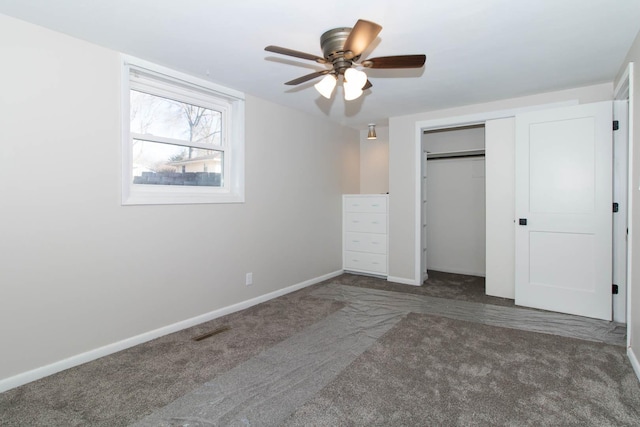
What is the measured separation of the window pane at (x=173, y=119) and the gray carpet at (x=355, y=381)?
1.81 metres

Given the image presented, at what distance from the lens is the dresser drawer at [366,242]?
495cm

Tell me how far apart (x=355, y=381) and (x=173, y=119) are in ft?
8.84

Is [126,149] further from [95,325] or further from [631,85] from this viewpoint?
[631,85]

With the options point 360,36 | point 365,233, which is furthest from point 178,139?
point 365,233

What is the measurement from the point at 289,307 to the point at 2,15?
317 cm

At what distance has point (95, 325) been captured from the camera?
2477mm

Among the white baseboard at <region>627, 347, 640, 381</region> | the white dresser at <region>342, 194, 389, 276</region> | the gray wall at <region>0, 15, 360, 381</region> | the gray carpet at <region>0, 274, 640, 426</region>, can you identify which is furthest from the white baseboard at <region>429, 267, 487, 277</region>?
the gray wall at <region>0, 15, 360, 381</region>

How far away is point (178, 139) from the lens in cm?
313

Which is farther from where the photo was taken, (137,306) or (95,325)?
(137,306)

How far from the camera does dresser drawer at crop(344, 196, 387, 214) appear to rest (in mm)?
4922

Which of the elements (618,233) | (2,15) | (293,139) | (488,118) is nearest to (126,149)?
(2,15)

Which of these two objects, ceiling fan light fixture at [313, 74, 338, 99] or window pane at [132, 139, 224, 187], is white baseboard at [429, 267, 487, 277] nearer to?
window pane at [132, 139, 224, 187]

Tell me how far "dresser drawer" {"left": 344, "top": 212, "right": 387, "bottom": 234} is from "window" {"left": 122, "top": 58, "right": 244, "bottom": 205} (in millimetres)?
2101

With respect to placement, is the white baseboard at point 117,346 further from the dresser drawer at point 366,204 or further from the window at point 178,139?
the dresser drawer at point 366,204
